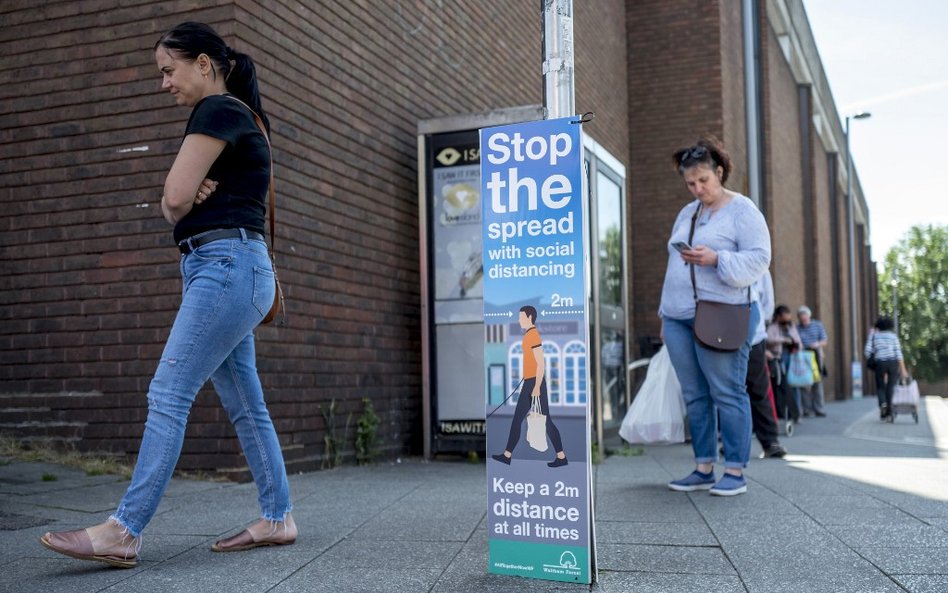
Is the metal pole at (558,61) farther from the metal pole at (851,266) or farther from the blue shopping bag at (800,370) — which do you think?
the metal pole at (851,266)

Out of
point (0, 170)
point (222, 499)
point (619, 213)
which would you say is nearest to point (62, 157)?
point (0, 170)

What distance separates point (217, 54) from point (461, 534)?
2179mm

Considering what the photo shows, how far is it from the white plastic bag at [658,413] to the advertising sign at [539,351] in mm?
3049

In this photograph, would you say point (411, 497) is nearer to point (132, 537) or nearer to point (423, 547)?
point (423, 547)

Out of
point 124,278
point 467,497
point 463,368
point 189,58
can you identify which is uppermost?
point 189,58

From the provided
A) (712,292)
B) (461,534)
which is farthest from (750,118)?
(461,534)

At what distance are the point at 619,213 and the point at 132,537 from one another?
256 inches

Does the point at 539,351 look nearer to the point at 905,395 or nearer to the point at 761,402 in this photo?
the point at 761,402

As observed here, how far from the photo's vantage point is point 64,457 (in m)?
5.90

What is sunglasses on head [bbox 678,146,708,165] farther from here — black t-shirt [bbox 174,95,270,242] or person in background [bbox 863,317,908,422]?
Answer: person in background [bbox 863,317,908,422]

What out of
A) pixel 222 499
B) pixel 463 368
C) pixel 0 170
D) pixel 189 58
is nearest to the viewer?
pixel 189 58

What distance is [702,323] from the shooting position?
5.32m

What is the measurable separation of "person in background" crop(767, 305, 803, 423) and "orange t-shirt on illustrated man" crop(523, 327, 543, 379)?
8526mm

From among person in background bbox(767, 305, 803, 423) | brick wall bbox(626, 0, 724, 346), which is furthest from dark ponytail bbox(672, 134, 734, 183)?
brick wall bbox(626, 0, 724, 346)
